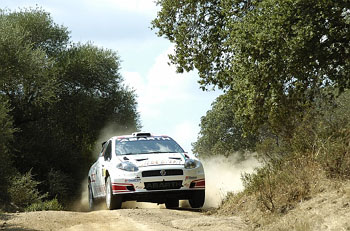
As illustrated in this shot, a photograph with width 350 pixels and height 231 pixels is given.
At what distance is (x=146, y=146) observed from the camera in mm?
16422

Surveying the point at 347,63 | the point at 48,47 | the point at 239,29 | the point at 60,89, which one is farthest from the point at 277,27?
the point at 48,47

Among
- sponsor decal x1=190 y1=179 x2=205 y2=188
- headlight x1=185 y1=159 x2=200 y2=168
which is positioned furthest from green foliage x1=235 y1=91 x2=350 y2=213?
headlight x1=185 y1=159 x2=200 y2=168

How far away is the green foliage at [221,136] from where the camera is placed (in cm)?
5816

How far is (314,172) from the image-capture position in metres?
11.4

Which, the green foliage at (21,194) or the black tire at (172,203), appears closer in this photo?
the black tire at (172,203)

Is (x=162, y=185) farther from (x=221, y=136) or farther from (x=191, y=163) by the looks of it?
(x=221, y=136)

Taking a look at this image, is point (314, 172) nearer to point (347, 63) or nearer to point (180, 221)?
point (180, 221)

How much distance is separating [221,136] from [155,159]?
4475cm

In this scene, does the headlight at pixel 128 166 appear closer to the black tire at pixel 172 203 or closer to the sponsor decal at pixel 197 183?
the sponsor decal at pixel 197 183

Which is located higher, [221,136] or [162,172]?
[221,136]

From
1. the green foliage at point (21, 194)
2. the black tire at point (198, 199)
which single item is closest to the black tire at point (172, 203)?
the black tire at point (198, 199)

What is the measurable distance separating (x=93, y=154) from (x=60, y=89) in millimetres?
4805

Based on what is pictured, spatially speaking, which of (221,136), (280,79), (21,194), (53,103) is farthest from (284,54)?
(221,136)

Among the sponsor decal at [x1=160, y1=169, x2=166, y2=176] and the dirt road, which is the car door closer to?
the sponsor decal at [x1=160, y1=169, x2=166, y2=176]
